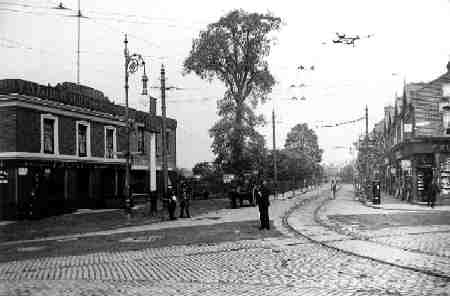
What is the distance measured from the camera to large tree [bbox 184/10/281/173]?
130ft

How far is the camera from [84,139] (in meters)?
29.3

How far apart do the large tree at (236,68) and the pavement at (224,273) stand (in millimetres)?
26242

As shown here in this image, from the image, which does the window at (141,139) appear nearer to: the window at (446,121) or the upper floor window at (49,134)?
the upper floor window at (49,134)

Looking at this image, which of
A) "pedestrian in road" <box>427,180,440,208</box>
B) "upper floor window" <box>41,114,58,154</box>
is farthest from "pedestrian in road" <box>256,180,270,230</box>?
"pedestrian in road" <box>427,180,440,208</box>

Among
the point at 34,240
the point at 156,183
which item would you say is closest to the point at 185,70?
the point at 156,183

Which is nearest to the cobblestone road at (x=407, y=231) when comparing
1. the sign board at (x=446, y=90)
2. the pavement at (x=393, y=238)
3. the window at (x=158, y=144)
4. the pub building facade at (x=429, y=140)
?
the pavement at (x=393, y=238)

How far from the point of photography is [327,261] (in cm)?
1053

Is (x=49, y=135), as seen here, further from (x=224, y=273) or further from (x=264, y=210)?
(x=224, y=273)

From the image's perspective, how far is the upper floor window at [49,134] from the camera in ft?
82.9

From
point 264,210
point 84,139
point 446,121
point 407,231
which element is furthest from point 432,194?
point 84,139

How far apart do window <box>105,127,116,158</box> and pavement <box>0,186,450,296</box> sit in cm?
1886

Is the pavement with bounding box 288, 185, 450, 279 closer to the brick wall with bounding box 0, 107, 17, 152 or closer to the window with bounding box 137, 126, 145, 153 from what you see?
the brick wall with bounding box 0, 107, 17, 152

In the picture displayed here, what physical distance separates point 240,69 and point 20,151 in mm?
21323

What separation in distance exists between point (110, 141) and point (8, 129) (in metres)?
9.14
